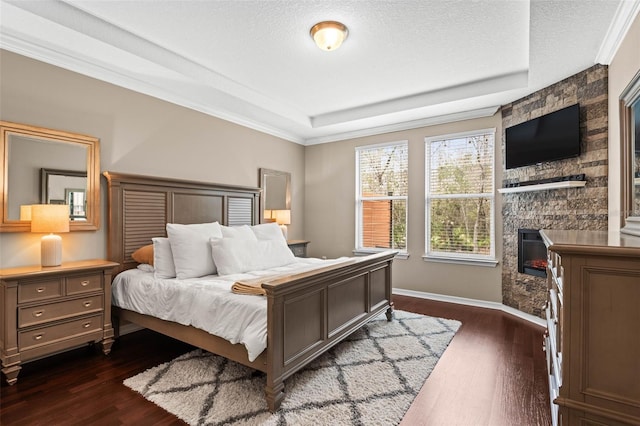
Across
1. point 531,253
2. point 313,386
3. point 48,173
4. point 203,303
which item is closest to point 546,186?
point 531,253

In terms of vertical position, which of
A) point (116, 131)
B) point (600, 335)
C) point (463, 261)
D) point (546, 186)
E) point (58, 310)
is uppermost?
point (116, 131)

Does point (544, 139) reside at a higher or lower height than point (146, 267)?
higher

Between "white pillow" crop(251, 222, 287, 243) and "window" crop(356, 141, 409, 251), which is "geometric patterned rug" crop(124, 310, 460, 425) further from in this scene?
"window" crop(356, 141, 409, 251)

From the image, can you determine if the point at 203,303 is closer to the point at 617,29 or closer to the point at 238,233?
the point at 238,233

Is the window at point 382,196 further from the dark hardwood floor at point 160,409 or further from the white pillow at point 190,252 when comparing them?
the white pillow at point 190,252

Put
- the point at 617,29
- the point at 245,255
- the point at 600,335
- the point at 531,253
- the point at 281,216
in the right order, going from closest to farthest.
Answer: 1. the point at 600,335
2. the point at 617,29
3. the point at 245,255
4. the point at 531,253
5. the point at 281,216

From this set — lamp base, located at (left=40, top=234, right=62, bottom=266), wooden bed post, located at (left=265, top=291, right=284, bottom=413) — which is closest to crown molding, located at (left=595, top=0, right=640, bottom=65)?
wooden bed post, located at (left=265, top=291, right=284, bottom=413)

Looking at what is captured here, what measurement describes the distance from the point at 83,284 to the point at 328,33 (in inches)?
113

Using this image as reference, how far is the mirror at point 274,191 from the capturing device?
4922mm

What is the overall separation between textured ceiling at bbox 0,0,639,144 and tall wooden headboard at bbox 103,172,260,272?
100cm

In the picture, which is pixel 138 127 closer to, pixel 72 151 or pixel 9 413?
pixel 72 151

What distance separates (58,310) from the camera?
8.21ft

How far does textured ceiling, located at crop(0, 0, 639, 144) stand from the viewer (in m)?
2.37

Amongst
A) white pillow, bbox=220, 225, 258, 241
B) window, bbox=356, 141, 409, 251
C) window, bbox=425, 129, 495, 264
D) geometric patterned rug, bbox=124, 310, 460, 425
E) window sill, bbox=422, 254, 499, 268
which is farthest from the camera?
window, bbox=356, 141, 409, 251
